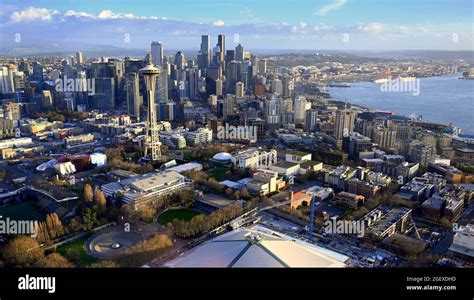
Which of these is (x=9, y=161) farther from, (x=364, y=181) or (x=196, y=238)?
(x=364, y=181)

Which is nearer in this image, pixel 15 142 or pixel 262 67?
pixel 15 142

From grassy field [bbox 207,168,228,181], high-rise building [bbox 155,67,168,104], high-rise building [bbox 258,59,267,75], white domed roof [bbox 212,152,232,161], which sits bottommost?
grassy field [bbox 207,168,228,181]

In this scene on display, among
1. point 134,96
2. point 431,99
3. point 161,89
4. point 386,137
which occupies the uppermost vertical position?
point 161,89

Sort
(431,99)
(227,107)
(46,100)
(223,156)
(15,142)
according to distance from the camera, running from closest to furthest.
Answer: (223,156) < (15,142) < (227,107) < (46,100) < (431,99)

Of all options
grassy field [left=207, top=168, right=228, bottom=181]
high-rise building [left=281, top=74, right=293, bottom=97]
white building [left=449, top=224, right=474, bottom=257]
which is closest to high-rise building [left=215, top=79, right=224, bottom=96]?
high-rise building [left=281, top=74, right=293, bottom=97]

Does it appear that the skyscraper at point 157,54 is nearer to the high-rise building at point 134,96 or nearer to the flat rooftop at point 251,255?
the high-rise building at point 134,96

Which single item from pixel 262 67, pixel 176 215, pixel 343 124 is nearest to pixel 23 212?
pixel 176 215

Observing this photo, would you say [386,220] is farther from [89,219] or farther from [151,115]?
[151,115]

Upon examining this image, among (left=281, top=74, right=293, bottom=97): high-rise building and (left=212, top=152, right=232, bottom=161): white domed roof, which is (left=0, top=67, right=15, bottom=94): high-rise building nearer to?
(left=212, top=152, right=232, bottom=161): white domed roof
